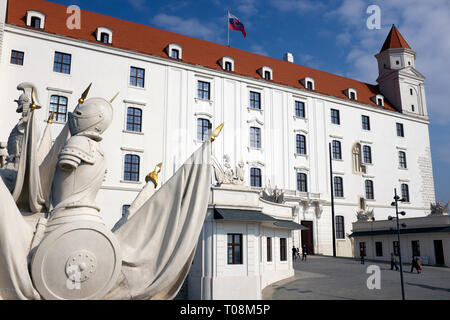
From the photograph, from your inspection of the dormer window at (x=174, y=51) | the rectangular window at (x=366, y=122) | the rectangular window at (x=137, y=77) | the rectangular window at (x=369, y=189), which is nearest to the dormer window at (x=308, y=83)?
the rectangular window at (x=366, y=122)

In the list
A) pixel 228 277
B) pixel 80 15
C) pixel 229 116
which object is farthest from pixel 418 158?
pixel 80 15

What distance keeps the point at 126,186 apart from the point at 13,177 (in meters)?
22.0

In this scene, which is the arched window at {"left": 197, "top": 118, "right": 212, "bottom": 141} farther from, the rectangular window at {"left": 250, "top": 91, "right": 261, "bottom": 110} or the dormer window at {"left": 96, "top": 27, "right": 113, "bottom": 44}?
the dormer window at {"left": 96, "top": 27, "right": 113, "bottom": 44}

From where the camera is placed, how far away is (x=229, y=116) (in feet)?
104

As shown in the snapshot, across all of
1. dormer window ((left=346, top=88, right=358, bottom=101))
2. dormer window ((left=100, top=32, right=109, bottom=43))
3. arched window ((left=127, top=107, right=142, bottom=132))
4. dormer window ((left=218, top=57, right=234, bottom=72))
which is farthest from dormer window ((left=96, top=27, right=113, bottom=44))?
dormer window ((left=346, top=88, right=358, bottom=101))

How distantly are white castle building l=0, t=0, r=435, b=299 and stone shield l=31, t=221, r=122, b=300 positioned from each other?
10626 millimetres

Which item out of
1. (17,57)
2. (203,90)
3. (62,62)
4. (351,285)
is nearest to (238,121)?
(203,90)

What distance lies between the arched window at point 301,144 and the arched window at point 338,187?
14.7 ft

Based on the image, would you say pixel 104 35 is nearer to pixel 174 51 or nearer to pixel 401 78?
pixel 174 51

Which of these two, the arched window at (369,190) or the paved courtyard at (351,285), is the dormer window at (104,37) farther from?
the arched window at (369,190)

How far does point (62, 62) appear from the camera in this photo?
85.5ft

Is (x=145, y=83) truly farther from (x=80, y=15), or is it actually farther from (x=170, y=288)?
(x=170, y=288)

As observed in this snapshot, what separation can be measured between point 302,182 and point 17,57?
24550mm

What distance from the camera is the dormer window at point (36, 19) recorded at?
25.9 m
